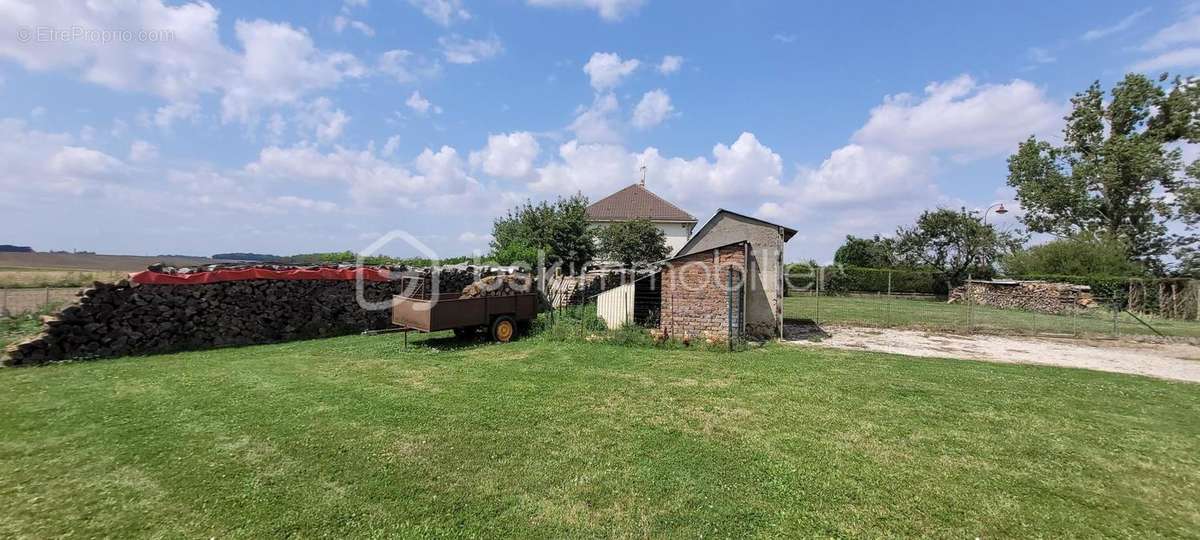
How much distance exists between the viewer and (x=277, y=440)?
443 cm

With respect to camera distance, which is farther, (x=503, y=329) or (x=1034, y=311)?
(x=1034, y=311)

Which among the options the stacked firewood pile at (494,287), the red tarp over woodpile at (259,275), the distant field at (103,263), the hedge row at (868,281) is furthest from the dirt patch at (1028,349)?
the hedge row at (868,281)

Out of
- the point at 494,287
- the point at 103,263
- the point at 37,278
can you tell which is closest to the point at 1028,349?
the point at 494,287

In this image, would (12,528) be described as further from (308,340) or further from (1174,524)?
(308,340)

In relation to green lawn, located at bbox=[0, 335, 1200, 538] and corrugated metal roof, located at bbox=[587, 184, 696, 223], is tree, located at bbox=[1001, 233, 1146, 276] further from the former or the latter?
green lawn, located at bbox=[0, 335, 1200, 538]

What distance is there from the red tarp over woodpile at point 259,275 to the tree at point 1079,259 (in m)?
31.7

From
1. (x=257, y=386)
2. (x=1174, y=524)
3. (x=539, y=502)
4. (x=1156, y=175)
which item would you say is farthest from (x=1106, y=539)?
(x=1156, y=175)

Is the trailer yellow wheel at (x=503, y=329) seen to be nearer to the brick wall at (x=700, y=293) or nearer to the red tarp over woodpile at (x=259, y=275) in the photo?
the brick wall at (x=700, y=293)

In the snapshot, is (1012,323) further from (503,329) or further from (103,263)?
(103,263)

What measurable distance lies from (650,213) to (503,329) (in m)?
25.0

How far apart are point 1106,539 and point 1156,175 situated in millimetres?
37471

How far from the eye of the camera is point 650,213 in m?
34.2

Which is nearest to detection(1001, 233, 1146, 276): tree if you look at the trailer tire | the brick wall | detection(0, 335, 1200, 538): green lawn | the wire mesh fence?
the wire mesh fence

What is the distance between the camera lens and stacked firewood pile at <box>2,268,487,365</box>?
841 cm
